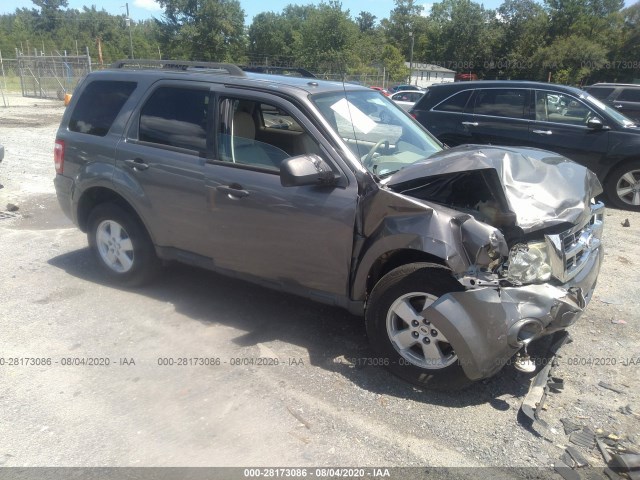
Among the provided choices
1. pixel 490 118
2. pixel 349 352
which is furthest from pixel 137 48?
pixel 349 352

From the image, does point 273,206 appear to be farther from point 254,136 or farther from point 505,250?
point 505,250

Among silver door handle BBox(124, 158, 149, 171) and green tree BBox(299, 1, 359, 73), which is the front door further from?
green tree BBox(299, 1, 359, 73)

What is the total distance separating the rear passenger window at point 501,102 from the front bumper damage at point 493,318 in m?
6.19

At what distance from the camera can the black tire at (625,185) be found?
26.5 ft

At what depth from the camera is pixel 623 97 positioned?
13.2 metres

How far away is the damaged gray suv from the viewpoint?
124 inches

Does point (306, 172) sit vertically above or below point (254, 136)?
below

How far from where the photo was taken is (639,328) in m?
4.41

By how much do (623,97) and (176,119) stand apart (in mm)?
12630

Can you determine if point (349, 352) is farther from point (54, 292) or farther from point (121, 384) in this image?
point (54, 292)

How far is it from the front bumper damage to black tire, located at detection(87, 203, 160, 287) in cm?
286

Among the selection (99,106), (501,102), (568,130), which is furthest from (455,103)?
(99,106)

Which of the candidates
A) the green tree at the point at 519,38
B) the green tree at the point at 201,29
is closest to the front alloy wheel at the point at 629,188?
the green tree at the point at 519,38

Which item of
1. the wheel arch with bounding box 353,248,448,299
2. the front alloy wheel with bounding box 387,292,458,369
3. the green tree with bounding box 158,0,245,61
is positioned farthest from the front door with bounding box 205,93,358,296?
the green tree with bounding box 158,0,245,61
